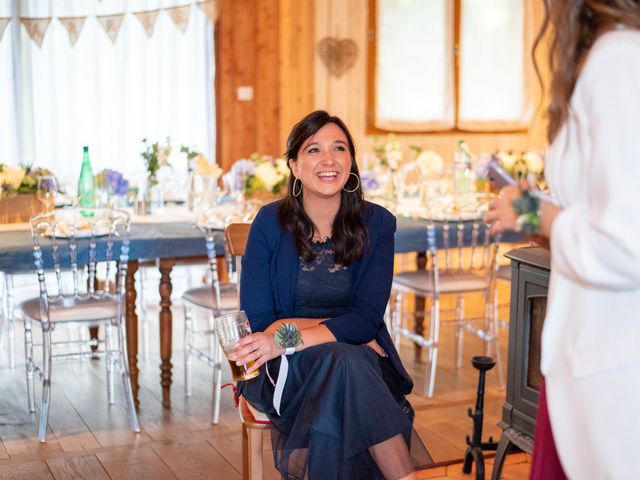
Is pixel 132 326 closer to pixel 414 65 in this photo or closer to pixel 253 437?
pixel 253 437

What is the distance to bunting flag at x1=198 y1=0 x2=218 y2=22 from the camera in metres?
6.85

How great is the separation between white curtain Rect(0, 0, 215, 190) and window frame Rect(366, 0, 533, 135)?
135 centimetres

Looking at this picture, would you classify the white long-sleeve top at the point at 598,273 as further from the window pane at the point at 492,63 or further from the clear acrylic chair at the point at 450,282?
the window pane at the point at 492,63

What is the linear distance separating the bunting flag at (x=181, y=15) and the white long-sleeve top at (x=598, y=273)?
18.9ft

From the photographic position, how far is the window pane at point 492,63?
796 cm

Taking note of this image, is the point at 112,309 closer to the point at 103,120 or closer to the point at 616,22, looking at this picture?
the point at 616,22

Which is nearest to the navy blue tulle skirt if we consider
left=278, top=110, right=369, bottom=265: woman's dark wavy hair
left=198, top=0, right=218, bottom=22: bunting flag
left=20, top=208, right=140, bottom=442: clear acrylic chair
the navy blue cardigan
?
the navy blue cardigan

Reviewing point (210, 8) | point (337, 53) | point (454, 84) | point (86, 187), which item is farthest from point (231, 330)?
point (454, 84)

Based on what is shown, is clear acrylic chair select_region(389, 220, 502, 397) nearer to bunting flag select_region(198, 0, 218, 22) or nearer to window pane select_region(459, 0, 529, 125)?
bunting flag select_region(198, 0, 218, 22)

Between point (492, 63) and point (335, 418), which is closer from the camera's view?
point (335, 418)

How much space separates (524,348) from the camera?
2.68 meters

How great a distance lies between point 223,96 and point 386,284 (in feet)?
15.1

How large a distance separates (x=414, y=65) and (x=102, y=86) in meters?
2.63

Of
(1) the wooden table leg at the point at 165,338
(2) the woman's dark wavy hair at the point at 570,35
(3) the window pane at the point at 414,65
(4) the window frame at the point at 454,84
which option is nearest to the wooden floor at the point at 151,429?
(1) the wooden table leg at the point at 165,338
